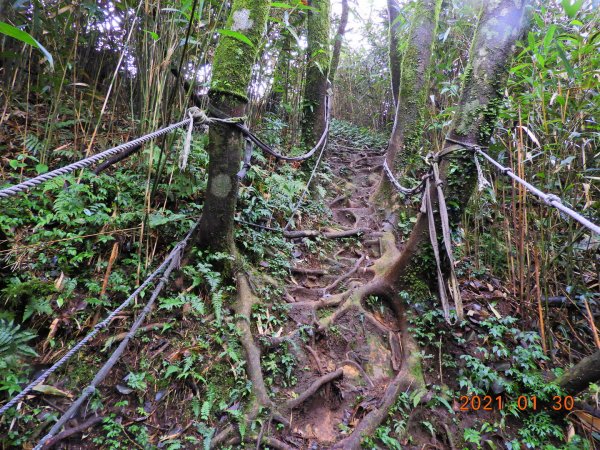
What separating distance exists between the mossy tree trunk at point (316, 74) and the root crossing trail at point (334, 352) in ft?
6.67

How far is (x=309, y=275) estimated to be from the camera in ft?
10.3

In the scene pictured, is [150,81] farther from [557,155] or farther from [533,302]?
[533,302]

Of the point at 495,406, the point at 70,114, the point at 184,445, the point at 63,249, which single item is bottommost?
the point at 184,445

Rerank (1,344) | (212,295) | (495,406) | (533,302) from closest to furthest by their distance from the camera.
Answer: (1,344), (495,406), (212,295), (533,302)

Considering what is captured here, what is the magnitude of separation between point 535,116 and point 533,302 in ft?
4.93

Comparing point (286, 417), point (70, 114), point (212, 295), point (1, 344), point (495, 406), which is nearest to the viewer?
point (1, 344)

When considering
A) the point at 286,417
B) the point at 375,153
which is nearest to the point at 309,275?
the point at 286,417

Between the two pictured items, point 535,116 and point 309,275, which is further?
point 309,275

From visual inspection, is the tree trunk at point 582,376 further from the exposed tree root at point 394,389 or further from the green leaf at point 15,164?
the green leaf at point 15,164

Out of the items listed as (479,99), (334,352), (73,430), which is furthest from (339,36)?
(73,430)

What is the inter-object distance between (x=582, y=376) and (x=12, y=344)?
3211mm

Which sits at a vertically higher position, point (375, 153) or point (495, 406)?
point (375, 153)

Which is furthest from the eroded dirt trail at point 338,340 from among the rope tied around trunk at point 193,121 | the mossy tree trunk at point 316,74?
the mossy tree trunk at point 316,74

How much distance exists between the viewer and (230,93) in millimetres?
2096
